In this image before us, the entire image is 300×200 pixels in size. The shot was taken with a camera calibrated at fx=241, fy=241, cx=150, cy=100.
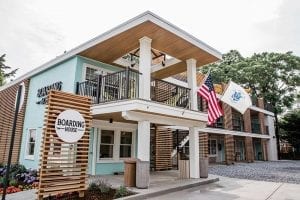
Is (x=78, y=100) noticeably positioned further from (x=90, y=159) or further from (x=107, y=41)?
(x=90, y=159)

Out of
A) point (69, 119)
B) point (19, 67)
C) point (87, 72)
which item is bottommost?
point (69, 119)

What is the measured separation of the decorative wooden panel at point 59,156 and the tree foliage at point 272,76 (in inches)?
1187

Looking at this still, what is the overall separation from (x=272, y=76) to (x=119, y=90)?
30.9 metres

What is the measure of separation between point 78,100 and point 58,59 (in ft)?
19.0

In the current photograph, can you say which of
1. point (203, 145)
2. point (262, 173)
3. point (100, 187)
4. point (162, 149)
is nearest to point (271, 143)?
point (203, 145)

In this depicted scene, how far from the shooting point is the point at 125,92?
920cm

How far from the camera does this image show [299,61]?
3338 centimetres

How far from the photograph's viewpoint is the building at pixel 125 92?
350 inches

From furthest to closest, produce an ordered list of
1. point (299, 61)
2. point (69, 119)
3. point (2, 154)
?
point (299, 61) < point (2, 154) < point (69, 119)

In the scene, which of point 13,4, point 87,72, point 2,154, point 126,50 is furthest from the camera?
point 2,154

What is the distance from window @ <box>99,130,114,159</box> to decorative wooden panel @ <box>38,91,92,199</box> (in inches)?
182

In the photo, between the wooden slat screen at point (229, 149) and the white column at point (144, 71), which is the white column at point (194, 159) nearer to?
the white column at point (144, 71)

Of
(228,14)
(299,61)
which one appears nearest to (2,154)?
(228,14)

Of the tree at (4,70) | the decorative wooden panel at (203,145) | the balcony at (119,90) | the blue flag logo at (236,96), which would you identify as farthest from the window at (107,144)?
the tree at (4,70)
